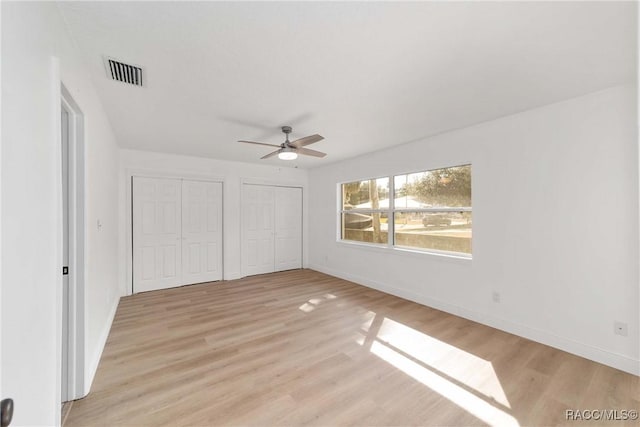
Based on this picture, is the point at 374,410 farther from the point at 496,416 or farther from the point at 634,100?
the point at 634,100

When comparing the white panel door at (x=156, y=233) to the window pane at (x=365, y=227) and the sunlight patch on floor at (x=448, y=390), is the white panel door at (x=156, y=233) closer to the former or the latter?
the window pane at (x=365, y=227)

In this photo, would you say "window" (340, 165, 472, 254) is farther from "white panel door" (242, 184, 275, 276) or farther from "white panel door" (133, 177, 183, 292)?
"white panel door" (133, 177, 183, 292)

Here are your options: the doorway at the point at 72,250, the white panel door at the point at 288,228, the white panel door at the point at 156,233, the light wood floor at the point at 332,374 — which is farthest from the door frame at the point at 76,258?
the white panel door at the point at 288,228

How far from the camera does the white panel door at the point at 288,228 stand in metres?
5.99

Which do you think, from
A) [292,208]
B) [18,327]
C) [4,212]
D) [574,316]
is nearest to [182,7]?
[4,212]

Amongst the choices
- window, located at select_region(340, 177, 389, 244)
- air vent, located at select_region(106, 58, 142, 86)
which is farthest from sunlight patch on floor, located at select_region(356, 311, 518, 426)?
air vent, located at select_region(106, 58, 142, 86)

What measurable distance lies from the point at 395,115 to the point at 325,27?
5.21 feet

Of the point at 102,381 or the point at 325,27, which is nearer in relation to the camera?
the point at 325,27

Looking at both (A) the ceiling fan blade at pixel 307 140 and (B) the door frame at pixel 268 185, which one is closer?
(A) the ceiling fan blade at pixel 307 140

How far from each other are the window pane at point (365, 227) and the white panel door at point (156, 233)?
3.17 meters

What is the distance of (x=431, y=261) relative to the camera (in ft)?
12.2

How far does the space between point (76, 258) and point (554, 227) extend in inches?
161

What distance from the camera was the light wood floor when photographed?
5.76 ft

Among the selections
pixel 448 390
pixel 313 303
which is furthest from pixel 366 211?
pixel 448 390
